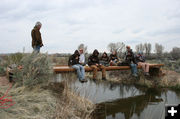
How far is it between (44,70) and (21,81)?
0.66 metres

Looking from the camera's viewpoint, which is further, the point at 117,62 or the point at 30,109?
the point at 117,62

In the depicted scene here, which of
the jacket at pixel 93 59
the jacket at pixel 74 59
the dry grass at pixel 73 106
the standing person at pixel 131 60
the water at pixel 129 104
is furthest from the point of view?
the standing person at pixel 131 60

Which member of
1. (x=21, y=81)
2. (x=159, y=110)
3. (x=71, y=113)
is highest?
(x=21, y=81)

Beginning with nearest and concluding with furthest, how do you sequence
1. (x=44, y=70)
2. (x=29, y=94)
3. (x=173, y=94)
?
(x=29, y=94), (x=44, y=70), (x=173, y=94)

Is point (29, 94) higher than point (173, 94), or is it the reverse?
point (29, 94)

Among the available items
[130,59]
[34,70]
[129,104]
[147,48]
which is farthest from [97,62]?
[147,48]

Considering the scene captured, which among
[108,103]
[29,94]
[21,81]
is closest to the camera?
[29,94]

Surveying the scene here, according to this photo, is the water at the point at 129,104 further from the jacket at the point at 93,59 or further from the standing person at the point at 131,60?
the standing person at the point at 131,60

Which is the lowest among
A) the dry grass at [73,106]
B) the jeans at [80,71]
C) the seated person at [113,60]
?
the dry grass at [73,106]

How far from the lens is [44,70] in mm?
4492

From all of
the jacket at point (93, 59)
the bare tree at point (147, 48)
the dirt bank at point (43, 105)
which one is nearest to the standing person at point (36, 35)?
the dirt bank at point (43, 105)

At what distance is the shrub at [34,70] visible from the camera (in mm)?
4160

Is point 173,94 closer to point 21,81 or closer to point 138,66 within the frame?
point 138,66

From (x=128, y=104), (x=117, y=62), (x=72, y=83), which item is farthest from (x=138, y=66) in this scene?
(x=72, y=83)
